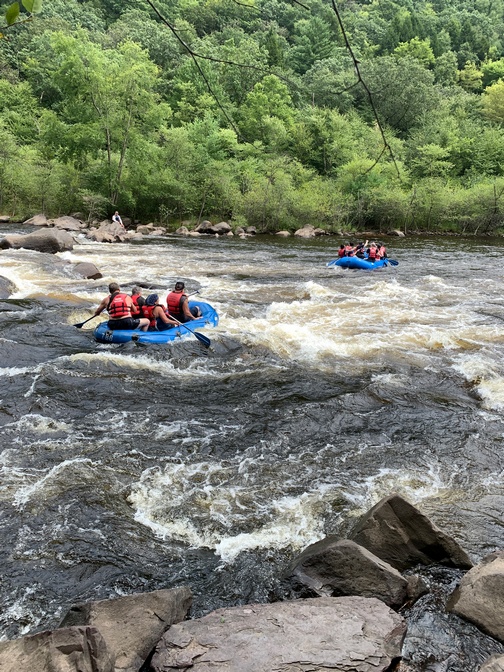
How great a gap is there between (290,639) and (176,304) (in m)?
7.33

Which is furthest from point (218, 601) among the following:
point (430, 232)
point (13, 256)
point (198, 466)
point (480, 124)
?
point (480, 124)

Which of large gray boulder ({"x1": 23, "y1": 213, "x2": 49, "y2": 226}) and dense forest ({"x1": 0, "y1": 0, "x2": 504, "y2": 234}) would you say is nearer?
large gray boulder ({"x1": 23, "y1": 213, "x2": 49, "y2": 226})

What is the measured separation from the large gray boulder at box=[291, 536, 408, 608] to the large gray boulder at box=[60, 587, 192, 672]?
3.29 feet

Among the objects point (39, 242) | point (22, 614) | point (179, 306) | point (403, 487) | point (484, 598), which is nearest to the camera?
point (484, 598)

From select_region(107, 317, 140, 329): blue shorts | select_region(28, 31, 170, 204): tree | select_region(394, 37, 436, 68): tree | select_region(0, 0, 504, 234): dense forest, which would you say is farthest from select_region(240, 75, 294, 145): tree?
select_region(107, 317, 140, 329): blue shorts

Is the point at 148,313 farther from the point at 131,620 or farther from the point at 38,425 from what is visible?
the point at 131,620

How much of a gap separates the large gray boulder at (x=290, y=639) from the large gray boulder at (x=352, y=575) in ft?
0.97

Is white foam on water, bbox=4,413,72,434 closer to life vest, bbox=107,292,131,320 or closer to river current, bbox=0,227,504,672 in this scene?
river current, bbox=0,227,504,672

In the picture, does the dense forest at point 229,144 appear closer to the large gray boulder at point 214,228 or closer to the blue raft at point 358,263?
the large gray boulder at point 214,228

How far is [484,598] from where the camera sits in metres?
3.25

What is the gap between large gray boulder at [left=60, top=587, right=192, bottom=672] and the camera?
2.80 meters

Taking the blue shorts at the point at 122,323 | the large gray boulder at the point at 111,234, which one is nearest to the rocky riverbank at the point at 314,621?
the blue shorts at the point at 122,323

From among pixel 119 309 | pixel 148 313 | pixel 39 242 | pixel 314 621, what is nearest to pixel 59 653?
pixel 314 621

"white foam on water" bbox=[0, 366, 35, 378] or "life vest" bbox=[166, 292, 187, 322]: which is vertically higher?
"life vest" bbox=[166, 292, 187, 322]
